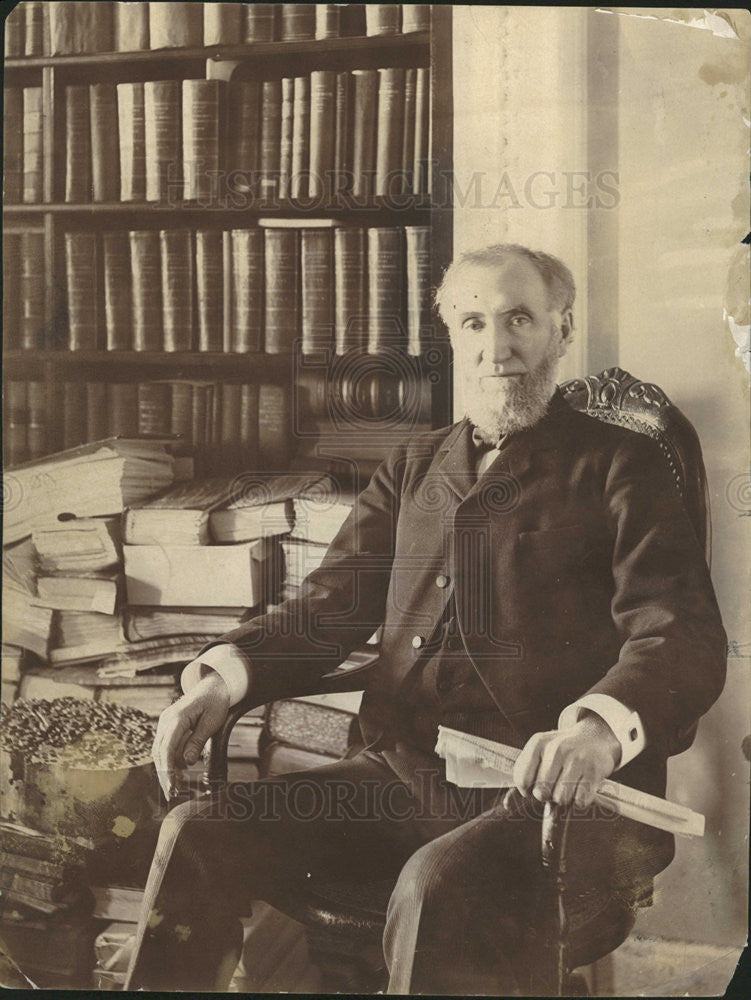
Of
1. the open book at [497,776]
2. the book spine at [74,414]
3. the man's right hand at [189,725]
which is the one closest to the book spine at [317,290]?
the book spine at [74,414]

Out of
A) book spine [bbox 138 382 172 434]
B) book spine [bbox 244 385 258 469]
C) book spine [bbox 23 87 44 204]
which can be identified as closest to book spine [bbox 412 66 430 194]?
book spine [bbox 244 385 258 469]

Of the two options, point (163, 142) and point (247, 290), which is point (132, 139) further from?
point (247, 290)

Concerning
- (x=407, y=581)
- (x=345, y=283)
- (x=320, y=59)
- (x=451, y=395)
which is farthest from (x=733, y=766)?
(x=320, y=59)

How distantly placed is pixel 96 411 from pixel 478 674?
2.86 ft

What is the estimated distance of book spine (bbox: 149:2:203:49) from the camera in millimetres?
1625

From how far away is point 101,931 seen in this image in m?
1.66

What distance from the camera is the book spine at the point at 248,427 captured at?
1635 millimetres

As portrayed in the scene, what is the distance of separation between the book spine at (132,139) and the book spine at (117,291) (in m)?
0.09

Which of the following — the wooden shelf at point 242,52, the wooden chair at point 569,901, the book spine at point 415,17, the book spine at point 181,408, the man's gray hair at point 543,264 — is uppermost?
the book spine at point 415,17

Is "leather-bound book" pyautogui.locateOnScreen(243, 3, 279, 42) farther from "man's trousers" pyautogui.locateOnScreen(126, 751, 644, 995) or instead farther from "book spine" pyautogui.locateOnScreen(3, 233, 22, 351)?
"man's trousers" pyautogui.locateOnScreen(126, 751, 644, 995)

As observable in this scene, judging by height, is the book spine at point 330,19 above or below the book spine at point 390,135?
above

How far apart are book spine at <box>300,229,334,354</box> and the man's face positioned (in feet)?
0.78

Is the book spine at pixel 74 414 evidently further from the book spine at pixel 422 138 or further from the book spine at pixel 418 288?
the book spine at pixel 422 138

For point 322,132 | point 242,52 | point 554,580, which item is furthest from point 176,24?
point 554,580
